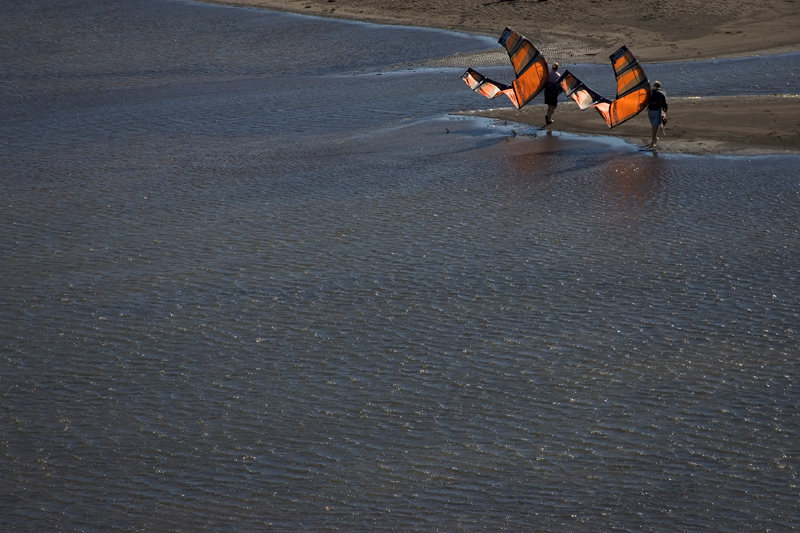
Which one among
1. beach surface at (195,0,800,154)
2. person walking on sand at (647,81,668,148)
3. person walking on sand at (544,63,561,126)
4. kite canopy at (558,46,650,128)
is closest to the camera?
person walking on sand at (647,81,668,148)

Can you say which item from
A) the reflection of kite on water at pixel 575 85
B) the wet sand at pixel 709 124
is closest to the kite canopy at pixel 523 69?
the reflection of kite on water at pixel 575 85

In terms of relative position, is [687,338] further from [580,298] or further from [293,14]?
[293,14]

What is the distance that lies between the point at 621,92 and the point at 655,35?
38.7ft

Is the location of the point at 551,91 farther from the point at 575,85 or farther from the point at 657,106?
the point at 657,106

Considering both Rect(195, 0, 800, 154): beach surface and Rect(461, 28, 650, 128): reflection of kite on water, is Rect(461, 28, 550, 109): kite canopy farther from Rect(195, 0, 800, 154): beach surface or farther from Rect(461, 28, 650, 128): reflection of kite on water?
Rect(195, 0, 800, 154): beach surface

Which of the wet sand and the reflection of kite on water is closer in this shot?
the wet sand

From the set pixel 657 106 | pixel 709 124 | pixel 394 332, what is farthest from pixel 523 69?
pixel 394 332

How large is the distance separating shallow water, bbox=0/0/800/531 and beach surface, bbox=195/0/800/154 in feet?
3.85

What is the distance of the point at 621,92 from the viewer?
19391 mm

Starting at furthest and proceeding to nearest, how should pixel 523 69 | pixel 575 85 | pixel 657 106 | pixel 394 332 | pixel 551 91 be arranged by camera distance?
pixel 523 69 → pixel 551 91 → pixel 575 85 → pixel 657 106 → pixel 394 332

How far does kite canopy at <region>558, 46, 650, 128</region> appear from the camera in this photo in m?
18.9

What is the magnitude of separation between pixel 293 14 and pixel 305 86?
424 inches

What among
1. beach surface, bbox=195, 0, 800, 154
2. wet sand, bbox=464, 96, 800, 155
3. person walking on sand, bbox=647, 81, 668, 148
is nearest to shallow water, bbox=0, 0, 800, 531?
wet sand, bbox=464, 96, 800, 155

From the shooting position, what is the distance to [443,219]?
14.3 metres
